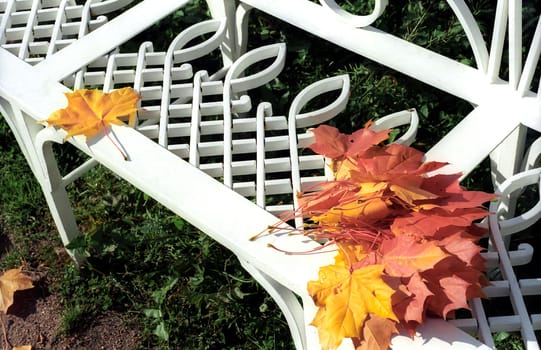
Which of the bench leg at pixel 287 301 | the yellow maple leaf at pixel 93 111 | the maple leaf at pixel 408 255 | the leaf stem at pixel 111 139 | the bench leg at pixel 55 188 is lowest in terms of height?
the bench leg at pixel 55 188

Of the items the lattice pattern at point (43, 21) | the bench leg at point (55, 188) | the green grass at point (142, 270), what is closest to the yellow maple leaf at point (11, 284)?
the green grass at point (142, 270)

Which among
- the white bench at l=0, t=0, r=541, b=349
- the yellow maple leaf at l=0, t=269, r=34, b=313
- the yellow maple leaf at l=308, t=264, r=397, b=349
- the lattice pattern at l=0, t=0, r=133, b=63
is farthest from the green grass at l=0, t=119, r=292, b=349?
the yellow maple leaf at l=308, t=264, r=397, b=349

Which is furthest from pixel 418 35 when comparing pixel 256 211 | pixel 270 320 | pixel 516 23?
pixel 256 211

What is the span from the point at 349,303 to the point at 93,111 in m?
0.79

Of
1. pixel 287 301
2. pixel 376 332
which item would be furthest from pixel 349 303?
pixel 287 301

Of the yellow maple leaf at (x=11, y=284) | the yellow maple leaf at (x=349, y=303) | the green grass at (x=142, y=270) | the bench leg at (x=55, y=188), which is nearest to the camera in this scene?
the yellow maple leaf at (x=349, y=303)

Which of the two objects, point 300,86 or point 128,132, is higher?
point 128,132

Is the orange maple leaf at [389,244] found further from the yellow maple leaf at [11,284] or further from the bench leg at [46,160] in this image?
the yellow maple leaf at [11,284]

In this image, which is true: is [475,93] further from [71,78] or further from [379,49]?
[71,78]

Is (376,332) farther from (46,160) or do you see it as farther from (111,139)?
(46,160)

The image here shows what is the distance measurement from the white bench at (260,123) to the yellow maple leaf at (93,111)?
0.10 ft

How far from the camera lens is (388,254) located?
47.6 inches

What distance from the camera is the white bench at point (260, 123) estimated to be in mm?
1391

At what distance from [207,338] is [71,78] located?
0.86m
